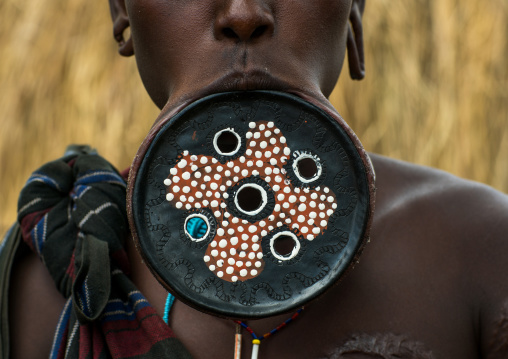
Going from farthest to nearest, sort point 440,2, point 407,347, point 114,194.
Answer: point 440,2 < point 114,194 < point 407,347

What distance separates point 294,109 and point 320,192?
0.14 m

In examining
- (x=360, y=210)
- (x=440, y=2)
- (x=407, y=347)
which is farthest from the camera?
(x=440, y=2)

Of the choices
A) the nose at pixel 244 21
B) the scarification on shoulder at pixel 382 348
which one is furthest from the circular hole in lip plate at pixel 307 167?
the scarification on shoulder at pixel 382 348

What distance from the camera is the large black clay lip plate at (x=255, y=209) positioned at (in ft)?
3.60

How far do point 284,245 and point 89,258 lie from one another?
402 millimetres

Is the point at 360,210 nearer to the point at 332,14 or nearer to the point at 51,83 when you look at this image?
the point at 332,14

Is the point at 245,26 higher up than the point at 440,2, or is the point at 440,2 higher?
the point at 440,2

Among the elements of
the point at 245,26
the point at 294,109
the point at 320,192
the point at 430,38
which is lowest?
the point at 320,192

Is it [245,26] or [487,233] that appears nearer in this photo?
[245,26]

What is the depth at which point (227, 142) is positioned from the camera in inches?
45.1

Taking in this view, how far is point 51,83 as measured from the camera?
2965 mm

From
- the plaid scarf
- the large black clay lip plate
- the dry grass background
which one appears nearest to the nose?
the large black clay lip plate

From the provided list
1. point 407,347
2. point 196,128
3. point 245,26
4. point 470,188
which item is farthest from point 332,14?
point 407,347

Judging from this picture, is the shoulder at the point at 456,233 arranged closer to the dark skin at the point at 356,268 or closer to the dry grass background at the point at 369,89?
the dark skin at the point at 356,268
